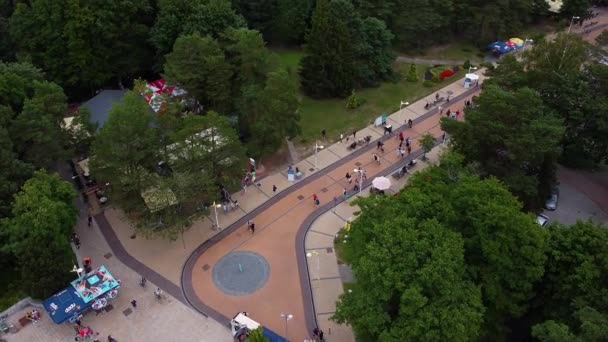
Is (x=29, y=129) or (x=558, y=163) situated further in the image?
(x=558, y=163)

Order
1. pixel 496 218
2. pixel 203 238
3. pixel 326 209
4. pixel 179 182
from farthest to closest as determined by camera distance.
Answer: pixel 326 209 < pixel 203 238 < pixel 179 182 < pixel 496 218

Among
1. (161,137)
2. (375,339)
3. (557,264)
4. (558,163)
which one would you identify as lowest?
(558,163)

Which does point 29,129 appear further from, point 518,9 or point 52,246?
point 518,9

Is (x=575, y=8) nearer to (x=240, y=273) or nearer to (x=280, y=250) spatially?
(x=280, y=250)

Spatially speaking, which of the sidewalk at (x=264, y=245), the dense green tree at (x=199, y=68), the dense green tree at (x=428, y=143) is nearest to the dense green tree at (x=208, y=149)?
the sidewalk at (x=264, y=245)

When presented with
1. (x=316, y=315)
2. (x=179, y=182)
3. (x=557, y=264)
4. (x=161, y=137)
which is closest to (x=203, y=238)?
(x=179, y=182)

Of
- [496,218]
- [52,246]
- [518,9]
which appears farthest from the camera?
[518,9]
